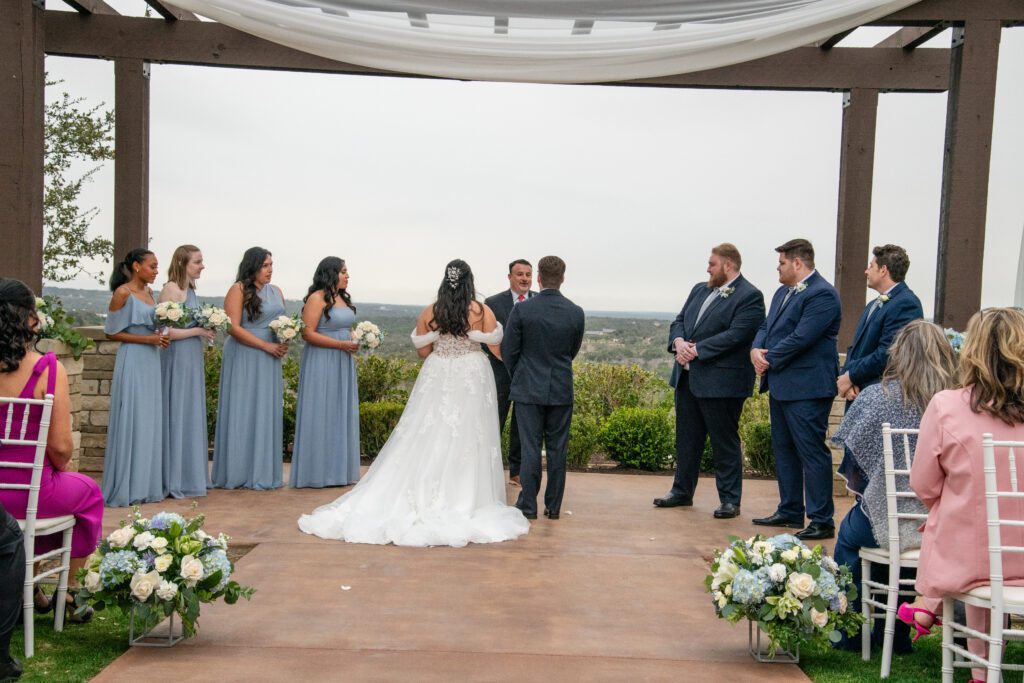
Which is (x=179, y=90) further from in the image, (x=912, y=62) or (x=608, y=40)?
(x=912, y=62)

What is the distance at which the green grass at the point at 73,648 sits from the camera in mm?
3889

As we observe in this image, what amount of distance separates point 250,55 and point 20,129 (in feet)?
6.88

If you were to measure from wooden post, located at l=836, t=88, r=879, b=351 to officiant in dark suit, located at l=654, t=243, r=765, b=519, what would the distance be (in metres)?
1.66

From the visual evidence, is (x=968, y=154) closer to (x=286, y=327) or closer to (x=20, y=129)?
(x=286, y=327)

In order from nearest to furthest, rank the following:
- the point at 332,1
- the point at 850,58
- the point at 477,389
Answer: the point at 332,1 → the point at 477,389 → the point at 850,58

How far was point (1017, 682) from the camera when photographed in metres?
4.07

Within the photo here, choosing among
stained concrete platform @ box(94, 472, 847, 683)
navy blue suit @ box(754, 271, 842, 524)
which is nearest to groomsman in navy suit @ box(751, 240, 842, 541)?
navy blue suit @ box(754, 271, 842, 524)

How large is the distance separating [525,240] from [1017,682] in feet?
27.2

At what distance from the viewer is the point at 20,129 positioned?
6.81 m

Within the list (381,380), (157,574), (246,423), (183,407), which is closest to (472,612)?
(157,574)

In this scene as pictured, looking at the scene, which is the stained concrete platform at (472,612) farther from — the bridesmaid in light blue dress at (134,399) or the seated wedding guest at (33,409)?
the seated wedding guest at (33,409)

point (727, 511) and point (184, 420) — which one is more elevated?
point (184, 420)

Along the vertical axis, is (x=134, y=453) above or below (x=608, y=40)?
below

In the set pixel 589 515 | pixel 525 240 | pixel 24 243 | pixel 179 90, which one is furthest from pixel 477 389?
pixel 179 90
